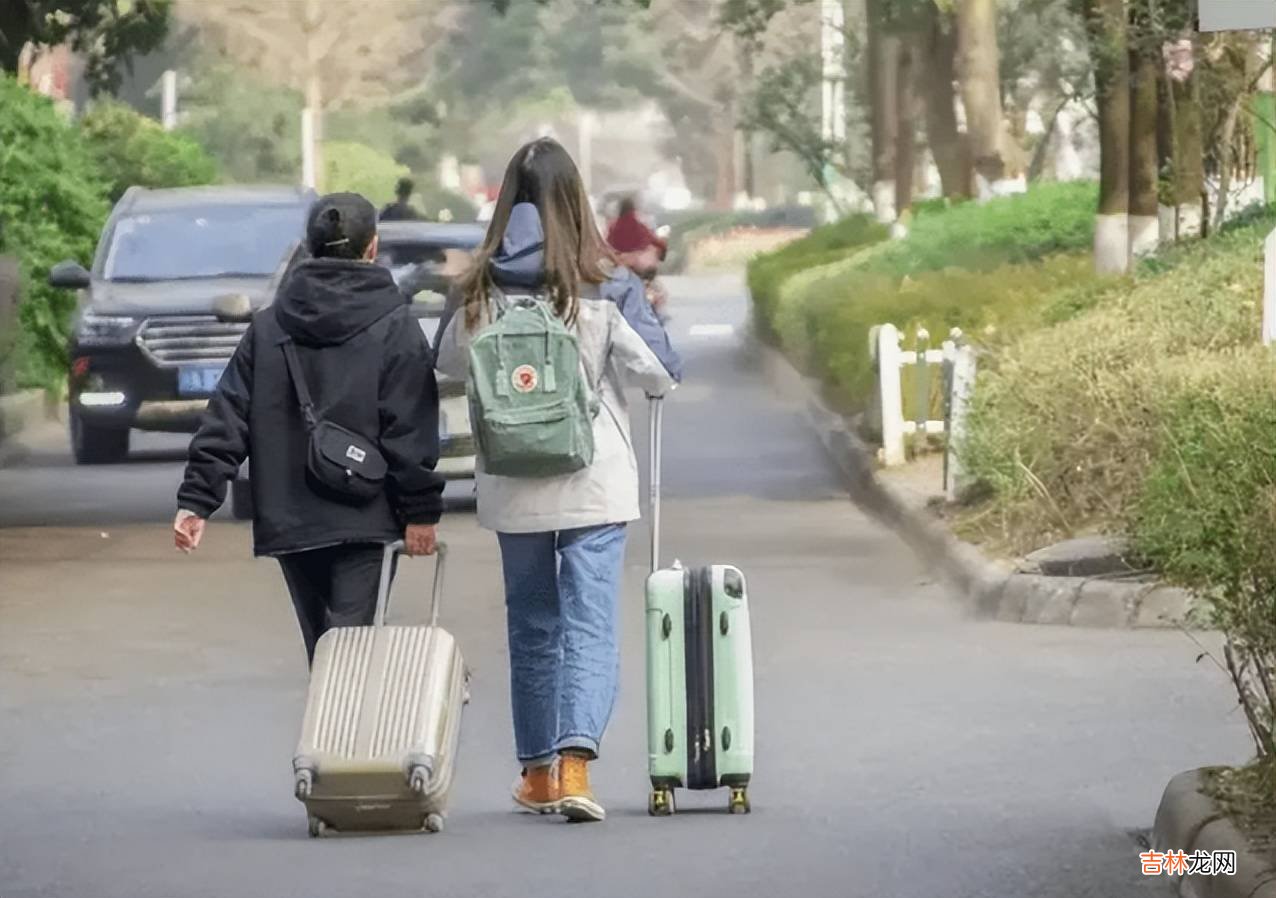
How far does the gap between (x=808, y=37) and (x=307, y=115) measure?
896 inches

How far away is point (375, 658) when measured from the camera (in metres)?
8.22

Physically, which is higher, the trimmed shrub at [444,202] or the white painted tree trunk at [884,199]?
the white painted tree trunk at [884,199]

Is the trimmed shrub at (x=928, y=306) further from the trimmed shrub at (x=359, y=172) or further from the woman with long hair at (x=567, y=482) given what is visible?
the trimmed shrub at (x=359, y=172)

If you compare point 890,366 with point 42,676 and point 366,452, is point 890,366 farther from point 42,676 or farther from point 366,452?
point 366,452

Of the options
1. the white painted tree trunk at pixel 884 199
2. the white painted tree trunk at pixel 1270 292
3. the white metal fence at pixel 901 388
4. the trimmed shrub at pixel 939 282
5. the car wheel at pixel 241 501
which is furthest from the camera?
the white painted tree trunk at pixel 884 199

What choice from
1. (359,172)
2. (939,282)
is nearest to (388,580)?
(939,282)

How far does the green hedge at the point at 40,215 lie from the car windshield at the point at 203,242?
9.97ft

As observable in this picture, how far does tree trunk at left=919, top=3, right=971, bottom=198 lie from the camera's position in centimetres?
3884

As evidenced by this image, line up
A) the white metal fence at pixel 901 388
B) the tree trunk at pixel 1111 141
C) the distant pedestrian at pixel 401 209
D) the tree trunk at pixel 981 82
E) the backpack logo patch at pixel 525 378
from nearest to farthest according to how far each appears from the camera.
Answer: the backpack logo patch at pixel 525 378 < the white metal fence at pixel 901 388 < the tree trunk at pixel 1111 141 < the distant pedestrian at pixel 401 209 < the tree trunk at pixel 981 82

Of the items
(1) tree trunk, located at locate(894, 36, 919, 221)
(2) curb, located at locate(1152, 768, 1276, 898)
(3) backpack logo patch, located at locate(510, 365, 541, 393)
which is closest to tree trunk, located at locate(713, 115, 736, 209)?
(1) tree trunk, located at locate(894, 36, 919, 221)

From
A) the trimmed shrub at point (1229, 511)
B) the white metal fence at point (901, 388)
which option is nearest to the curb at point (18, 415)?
the white metal fence at point (901, 388)

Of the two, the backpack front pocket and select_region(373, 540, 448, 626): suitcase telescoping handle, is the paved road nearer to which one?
select_region(373, 540, 448, 626): suitcase telescoping handle

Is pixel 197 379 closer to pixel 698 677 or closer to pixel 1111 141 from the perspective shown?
pixel 1111 141

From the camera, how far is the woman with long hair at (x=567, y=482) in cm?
837
